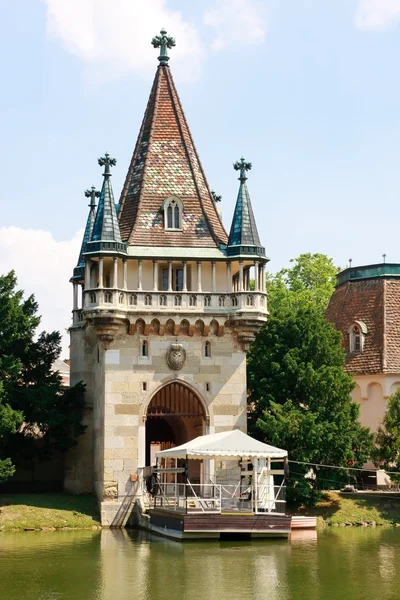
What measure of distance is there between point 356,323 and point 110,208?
19.4 metres

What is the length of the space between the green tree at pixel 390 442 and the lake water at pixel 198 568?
934 centimetres

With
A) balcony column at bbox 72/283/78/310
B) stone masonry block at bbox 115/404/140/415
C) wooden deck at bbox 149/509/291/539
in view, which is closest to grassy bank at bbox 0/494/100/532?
stone masonry block at bbox 115/404/140/415

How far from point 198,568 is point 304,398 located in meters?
20.1

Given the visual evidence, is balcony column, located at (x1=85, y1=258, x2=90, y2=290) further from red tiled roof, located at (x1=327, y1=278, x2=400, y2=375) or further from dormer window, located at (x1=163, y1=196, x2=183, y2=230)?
red tiled roof, located at (x1=327, y1=278, x2=400, y2=375)

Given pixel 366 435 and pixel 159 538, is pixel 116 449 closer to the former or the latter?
pixel 159 538

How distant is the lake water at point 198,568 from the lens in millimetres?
26047

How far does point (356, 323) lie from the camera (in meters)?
61.8

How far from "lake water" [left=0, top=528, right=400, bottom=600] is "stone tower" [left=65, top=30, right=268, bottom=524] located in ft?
26.1

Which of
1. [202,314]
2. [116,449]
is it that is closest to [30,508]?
[116,449]

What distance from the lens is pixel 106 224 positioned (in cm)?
4734

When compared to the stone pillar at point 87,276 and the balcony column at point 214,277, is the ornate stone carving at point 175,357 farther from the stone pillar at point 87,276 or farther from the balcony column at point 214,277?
the stone pillar at point 87,276

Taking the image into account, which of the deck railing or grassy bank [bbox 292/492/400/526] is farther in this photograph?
grassy bank [bbox 292/492/400/526]

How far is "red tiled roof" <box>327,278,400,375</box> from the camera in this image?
196 feet

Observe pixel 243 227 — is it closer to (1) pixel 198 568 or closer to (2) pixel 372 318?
(2) pixel 372 318
